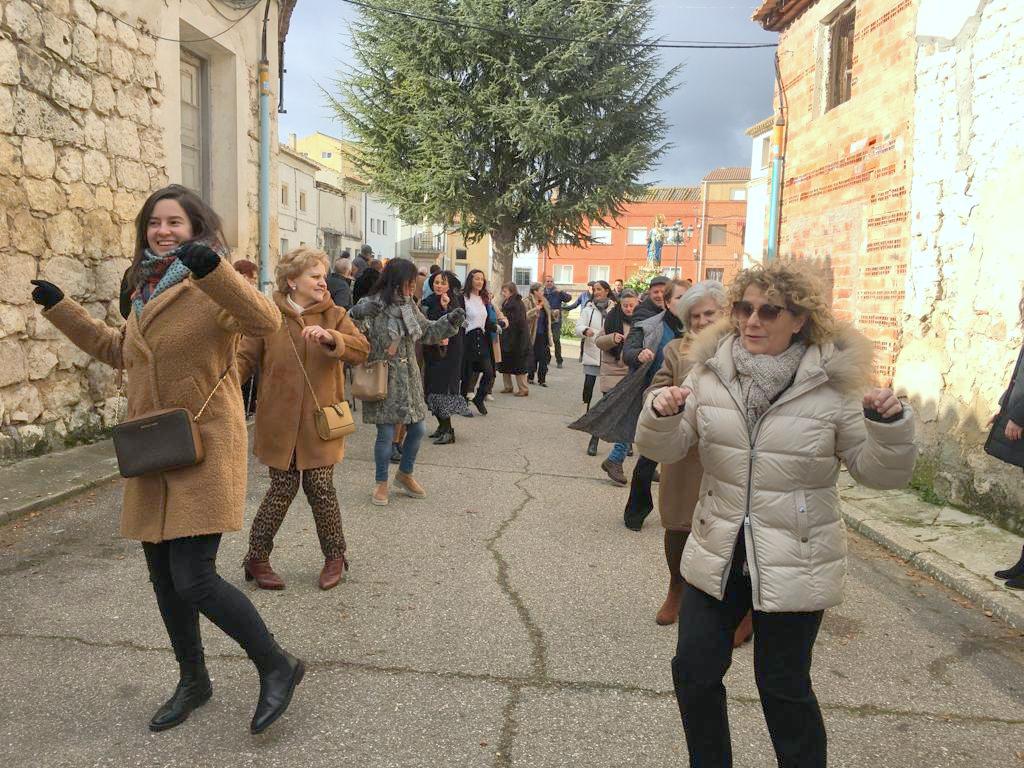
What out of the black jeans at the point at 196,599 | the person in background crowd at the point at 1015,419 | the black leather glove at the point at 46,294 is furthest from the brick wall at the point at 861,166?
the black leather glove at the point at 46,294

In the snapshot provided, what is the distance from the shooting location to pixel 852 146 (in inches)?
327

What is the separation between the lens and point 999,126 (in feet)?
19.3

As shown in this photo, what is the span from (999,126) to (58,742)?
22.2 feet

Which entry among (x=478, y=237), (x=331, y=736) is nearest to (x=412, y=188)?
(x=478, y=237)

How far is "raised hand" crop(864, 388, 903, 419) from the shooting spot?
203 centimetres

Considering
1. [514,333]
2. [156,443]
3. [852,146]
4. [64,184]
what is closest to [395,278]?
[64,184]

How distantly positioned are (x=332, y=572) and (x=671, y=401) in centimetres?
252

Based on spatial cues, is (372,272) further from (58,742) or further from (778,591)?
(778,591)

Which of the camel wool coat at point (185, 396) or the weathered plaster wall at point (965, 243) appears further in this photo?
the weathered plaster wall at point (965, 243)

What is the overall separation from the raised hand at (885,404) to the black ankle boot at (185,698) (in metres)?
2.37

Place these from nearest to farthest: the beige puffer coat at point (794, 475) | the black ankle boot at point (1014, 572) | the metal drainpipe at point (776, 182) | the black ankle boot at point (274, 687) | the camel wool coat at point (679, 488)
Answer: the beige puffer coat at point (794, 475) → the black ankle boot at point (274, 687) → the camel wool coat at point (679, 488) → the black ankle boot at point (1014, 572) → the metal drainpipe at point (776, 182)

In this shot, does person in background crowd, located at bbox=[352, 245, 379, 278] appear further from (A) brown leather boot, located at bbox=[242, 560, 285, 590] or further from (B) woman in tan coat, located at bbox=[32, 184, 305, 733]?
(B) woman in tan coat, located at bbox=[32, 184, 305, 733]

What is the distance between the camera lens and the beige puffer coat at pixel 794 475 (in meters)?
2.14

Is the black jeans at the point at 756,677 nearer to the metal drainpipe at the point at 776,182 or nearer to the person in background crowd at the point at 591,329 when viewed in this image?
the person in background crowd at the point at 591,329
